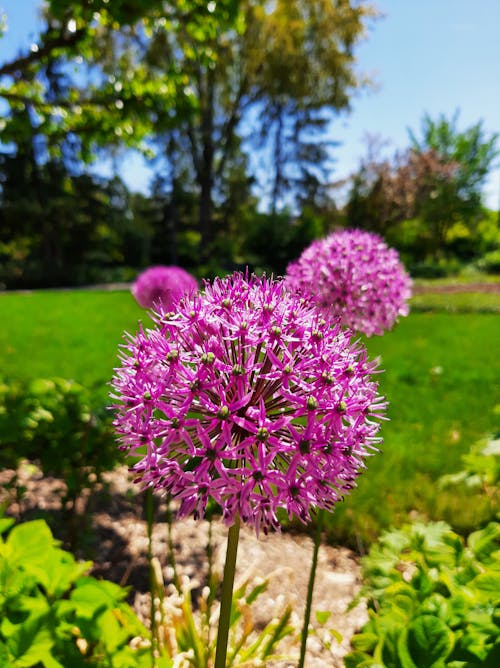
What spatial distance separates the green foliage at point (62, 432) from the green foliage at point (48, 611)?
1.33 metres

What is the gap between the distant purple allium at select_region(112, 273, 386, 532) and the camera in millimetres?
1441

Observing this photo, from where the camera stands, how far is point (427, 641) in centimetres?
167

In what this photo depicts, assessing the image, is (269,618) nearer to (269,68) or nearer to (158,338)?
(158,338)

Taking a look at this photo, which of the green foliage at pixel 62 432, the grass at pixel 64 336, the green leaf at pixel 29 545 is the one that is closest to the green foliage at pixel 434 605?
the green leaf at pixel 29 545

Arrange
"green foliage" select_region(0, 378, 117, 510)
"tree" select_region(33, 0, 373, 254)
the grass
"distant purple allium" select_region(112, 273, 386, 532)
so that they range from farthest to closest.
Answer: "tree" select_region(33, 0, 373, 254)
the grass
"green foliage" select_region(0, 378, 117, 510)
"distant purple allium" select_region(112, 273, 386, 532)

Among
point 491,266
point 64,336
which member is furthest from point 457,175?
point 64,336

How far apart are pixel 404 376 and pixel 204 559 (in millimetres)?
5575

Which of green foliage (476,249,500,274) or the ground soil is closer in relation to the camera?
the ground soil

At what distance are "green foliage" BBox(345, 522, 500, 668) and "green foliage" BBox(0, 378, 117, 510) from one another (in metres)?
2.05

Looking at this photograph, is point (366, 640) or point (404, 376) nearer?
point (366, 640)

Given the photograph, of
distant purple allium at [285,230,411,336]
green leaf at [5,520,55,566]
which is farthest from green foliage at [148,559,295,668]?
distant purple allium at [285,230,411,336]

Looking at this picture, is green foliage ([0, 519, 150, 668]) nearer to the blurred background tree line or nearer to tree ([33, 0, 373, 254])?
the blurred background tree line

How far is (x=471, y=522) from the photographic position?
377 centimetres

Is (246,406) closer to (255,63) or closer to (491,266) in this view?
(255,63)
